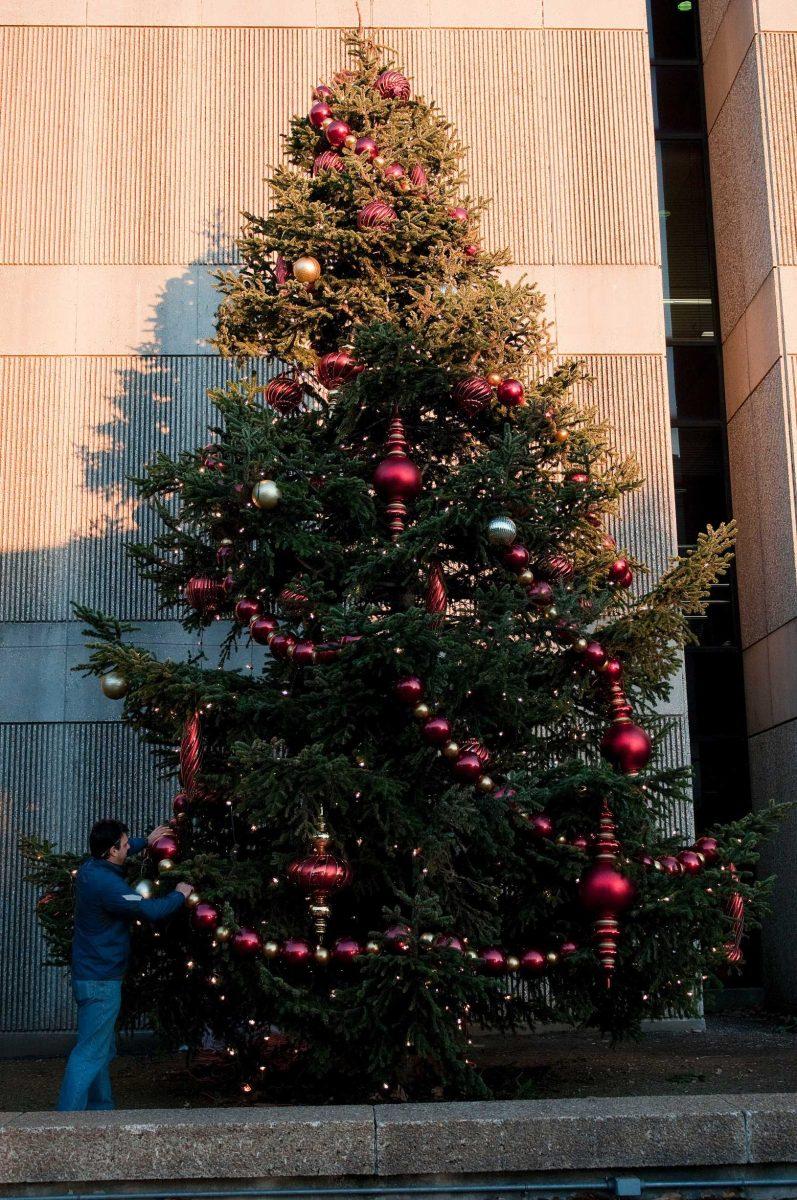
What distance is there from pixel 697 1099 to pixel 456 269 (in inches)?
217

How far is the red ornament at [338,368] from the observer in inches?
295

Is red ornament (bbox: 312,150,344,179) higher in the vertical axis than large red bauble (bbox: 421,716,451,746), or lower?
higher

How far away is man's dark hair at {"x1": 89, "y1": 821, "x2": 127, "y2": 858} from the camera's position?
6.38 metres

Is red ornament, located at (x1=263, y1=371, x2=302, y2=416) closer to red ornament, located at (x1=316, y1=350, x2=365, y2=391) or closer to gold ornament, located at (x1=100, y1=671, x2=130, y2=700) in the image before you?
red ornament, located at (x1=316, y1=350, x2=365, y2=391)

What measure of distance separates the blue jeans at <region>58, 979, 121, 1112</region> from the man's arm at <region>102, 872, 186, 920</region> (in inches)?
16.2

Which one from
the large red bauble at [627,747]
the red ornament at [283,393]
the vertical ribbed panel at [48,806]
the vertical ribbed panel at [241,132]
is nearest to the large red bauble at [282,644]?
the large red bauble at [627,747]

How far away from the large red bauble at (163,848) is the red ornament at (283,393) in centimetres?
322

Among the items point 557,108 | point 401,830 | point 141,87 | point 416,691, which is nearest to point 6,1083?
point 401,830

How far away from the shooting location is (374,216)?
7.70m

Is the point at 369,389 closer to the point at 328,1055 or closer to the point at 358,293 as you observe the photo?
the point at 358,293

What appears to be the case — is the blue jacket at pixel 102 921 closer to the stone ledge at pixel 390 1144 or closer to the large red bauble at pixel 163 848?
the large red bauble at pixel 163 848

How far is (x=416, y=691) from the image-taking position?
6.25m

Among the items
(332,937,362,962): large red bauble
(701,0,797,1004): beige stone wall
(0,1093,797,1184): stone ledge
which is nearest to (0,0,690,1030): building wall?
(701,0,797,1004): beige stone wall

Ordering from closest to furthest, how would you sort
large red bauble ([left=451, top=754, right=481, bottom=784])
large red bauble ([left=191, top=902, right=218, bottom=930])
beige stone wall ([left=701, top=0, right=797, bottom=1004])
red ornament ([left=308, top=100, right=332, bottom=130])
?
large red bauble ([left=191, top=902, right=218, bottom=930]), large red bauble ([left=451, top=754, right=481, bottom=784]), red ornament ([left=308, top=100, right=332, bottom=130]), beige stone wall ([left=701, top=0, right=797, bottom=1004])
